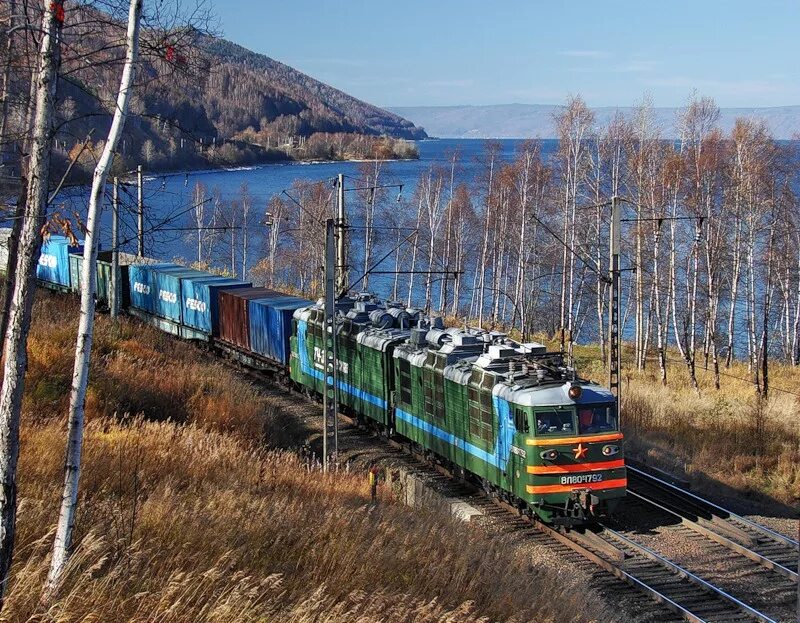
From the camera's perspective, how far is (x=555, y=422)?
53.1 feet

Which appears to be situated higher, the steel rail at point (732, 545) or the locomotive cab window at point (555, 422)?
the locomotive cab window at point (555, 422)

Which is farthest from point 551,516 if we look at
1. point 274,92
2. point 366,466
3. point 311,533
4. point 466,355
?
point 274,92

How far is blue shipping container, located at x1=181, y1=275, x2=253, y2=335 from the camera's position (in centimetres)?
3250

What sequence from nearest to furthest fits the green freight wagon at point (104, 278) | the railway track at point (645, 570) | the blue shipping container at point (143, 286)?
the railway track at point (645, 570) → the blue shipping container at point (143, 286) → the green freight wagon at point (104, 278)

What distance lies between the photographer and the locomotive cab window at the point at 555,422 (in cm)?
1608

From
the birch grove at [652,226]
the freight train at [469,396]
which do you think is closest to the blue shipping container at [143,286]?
the birch grove at [652,226]

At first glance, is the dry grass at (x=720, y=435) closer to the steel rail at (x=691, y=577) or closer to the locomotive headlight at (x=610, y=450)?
the locomotive headlight at (x=610, y=450)

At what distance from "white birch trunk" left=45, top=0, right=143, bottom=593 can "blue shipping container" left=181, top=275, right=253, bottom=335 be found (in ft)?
83.4

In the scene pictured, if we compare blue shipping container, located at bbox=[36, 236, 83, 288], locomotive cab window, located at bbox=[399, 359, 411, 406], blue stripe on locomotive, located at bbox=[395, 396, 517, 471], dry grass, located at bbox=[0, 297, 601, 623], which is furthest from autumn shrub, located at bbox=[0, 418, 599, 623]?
blue shipping container, located at bbox=[36, 236, 83, 288]

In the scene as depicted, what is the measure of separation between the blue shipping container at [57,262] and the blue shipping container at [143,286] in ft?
9.23

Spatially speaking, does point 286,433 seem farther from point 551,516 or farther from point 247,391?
point 551,516

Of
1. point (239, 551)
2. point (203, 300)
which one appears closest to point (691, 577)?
point (239, 551)

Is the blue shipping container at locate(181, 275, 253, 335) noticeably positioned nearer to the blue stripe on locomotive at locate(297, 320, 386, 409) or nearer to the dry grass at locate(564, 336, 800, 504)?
the blue stripe on locomotive at locate(297, 320, 386, 409)

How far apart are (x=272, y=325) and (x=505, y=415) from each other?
13191mm
